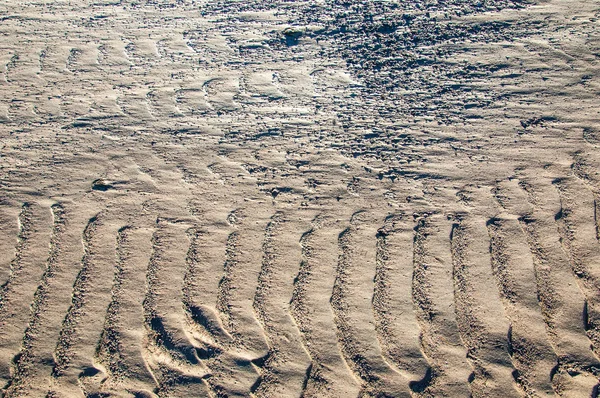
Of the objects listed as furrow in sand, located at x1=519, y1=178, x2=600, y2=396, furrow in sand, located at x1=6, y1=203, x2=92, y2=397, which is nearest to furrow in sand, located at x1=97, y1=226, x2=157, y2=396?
furrow in sand, located at x1=6, y1=203, x2=92, y2=397

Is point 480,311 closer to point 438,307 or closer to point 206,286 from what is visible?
point 438,307

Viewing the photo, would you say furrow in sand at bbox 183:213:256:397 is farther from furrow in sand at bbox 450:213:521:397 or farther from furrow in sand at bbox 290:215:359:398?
furrow in sand at bbox 450:213:521:397

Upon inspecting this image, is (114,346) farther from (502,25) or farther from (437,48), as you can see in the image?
(502,25)

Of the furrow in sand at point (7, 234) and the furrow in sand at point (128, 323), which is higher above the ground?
the furrow in sand at point (7, 234)

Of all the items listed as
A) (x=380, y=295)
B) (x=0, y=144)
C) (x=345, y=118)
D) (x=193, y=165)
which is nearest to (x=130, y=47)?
(x=0, y=144)

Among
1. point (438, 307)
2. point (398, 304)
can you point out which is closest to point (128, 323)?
point (398, 304)

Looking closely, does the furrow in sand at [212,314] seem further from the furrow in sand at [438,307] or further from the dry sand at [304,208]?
the furrow in sand at [438,307]

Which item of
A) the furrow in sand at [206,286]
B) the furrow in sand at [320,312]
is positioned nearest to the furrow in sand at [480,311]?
the furrow in sand at [320,312]
